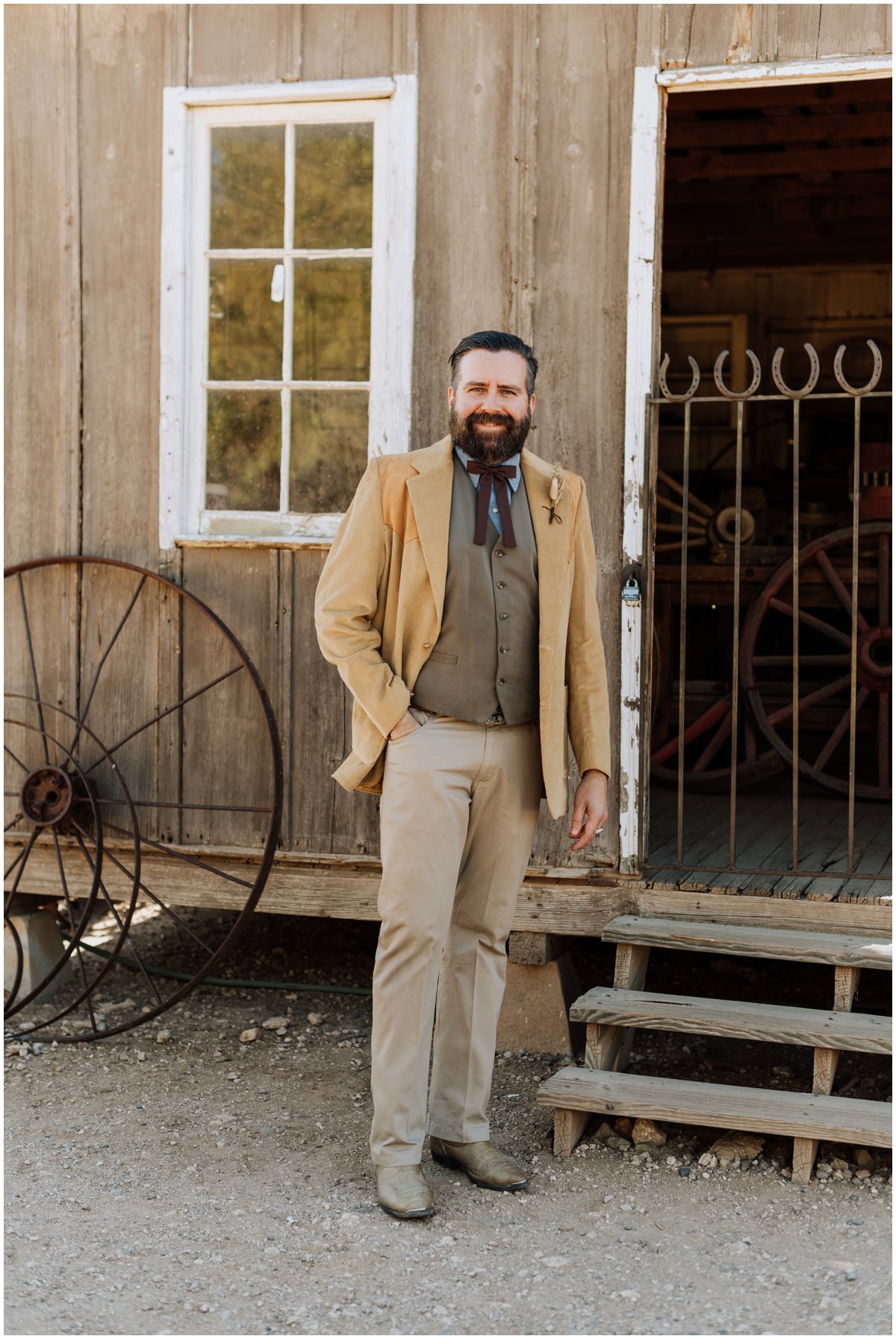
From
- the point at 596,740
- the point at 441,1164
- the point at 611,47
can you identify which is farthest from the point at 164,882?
the point at 611,47

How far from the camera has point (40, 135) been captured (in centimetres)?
479

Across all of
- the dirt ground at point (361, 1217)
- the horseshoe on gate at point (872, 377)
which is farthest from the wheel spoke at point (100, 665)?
the horseshoe on gate at point (872, 377)

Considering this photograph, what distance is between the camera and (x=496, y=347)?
3.31 meters

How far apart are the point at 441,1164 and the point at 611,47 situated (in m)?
3.48

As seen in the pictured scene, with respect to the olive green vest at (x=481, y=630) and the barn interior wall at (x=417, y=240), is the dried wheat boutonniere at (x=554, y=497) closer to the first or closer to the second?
the olive green vest at (x=481, y=630)

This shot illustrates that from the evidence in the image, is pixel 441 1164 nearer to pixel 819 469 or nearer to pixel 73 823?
pixel 73 823

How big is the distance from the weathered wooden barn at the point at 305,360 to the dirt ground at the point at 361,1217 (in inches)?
25.6

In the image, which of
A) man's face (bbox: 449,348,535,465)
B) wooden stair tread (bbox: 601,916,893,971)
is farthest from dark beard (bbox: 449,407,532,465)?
wooden stair tread (bbox: 601,916,893,971)

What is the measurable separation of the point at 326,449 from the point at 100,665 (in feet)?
3.83

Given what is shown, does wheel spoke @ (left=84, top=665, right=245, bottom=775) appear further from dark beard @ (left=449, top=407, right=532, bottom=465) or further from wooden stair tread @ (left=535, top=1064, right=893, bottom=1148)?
wooden stair tread @ (left=535, top=1064, right=893, bottom=1148)

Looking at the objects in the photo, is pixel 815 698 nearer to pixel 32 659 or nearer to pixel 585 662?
pixel 585 662

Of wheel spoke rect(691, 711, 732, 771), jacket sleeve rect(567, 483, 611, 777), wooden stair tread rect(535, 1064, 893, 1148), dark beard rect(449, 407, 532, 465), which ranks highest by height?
dark beard rect(449, 407, 532, 465)

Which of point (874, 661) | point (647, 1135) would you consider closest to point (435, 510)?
point (647, 1135)

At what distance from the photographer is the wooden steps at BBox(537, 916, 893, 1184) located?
11.5 feet
